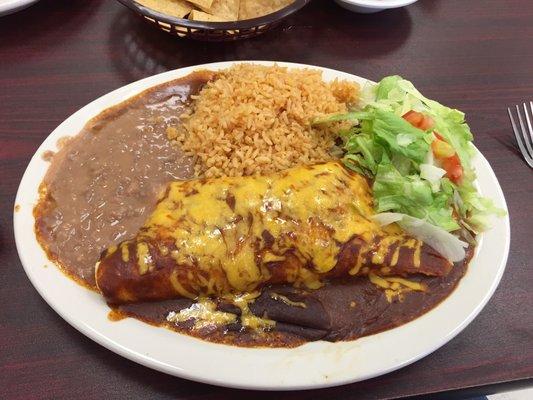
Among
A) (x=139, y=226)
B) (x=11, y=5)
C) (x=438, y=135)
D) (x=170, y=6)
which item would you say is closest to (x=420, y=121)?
(x=438, y=135)

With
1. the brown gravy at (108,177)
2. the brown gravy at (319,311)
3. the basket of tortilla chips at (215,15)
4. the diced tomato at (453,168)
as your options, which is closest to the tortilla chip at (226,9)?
the basket of tortilla chips at (215,15)

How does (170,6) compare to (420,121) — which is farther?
(170,6)

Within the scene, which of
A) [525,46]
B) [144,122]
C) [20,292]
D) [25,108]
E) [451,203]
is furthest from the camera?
[525,46]

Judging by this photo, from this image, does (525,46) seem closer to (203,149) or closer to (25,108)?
(203,149)

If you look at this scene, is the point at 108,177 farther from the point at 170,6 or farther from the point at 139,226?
the point at 170,6

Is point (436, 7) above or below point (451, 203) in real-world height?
above

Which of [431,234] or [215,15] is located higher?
[215,15]

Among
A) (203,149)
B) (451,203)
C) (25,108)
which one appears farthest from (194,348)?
(25,108)
